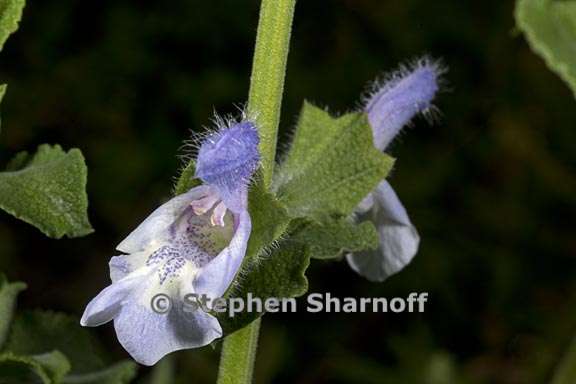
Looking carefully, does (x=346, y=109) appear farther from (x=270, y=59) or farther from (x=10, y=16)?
(x=10, y=16)

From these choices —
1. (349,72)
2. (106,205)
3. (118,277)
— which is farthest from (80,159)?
(349,72)

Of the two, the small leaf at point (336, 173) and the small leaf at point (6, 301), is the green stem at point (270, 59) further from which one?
the small leaf at point (6, 301)

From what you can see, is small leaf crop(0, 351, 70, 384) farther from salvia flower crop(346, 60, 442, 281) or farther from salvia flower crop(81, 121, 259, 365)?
salvia flower crop(346, 60, 442, 281)

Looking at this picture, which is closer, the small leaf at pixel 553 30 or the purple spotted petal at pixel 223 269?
the small leaf at pixel 553 30

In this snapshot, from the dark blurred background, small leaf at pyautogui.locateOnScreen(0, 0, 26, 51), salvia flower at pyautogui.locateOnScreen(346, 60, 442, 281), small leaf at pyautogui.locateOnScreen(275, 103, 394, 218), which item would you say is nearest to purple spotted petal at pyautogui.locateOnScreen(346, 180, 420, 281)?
salvia flower at pyautogui.locateOnScreen(346, 60, 442, 281)

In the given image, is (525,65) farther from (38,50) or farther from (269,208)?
(269,208)

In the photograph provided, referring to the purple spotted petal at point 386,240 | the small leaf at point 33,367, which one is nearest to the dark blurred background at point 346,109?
the purple spotted petal at point 386,240
